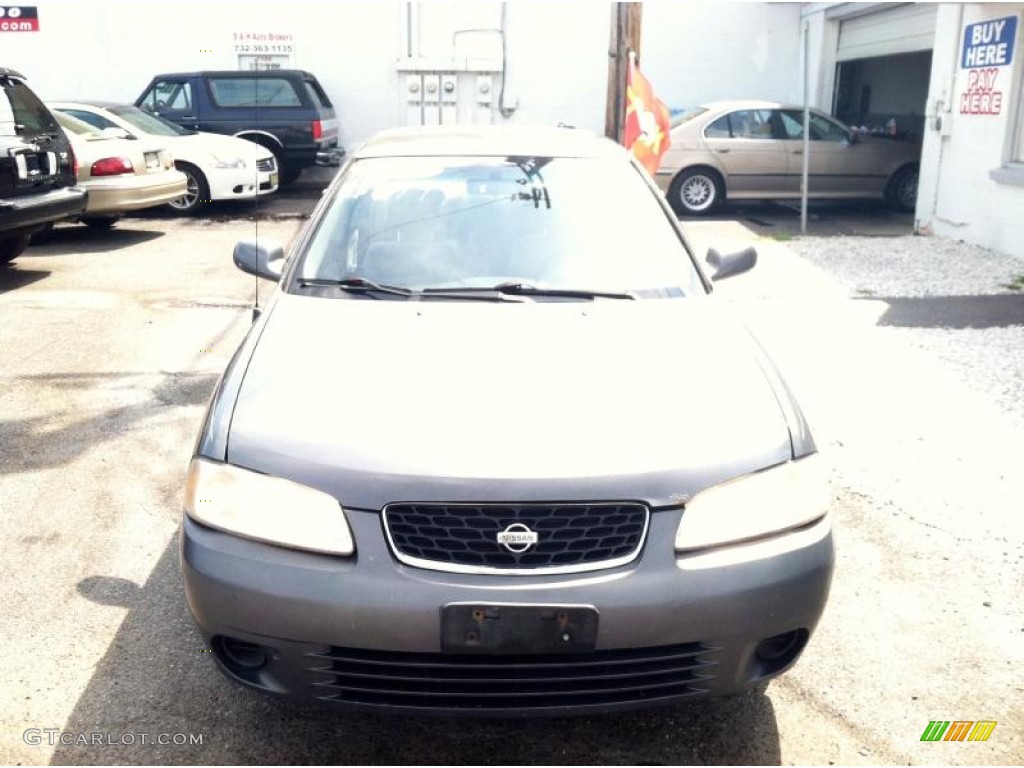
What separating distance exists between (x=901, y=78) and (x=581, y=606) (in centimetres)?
1877

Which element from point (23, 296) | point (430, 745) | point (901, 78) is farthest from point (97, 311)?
point (901, 78)

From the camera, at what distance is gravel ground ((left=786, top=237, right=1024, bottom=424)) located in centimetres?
643

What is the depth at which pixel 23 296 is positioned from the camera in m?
8.53

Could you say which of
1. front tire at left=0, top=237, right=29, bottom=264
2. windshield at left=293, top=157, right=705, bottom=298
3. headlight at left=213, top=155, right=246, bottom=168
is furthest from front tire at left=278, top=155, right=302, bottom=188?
windshield at left=293, top=157, right=705, bottom=298

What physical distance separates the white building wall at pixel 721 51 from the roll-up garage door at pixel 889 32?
2.18m

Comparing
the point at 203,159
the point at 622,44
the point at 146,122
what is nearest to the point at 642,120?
the point at 622,44

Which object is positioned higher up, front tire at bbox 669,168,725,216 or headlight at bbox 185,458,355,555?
headlight at bbox 185,458,355,555

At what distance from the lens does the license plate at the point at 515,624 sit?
2.40 metres

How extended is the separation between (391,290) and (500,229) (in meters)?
0.55

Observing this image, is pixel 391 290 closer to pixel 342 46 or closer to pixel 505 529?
pixel 505 529

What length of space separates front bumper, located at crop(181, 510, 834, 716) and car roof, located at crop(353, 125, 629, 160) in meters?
2.18

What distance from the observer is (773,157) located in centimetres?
1371

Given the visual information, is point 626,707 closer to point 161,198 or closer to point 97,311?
point 97,311

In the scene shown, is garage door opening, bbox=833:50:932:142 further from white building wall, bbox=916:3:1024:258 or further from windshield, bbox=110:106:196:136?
windshield, bbox=110:106:196:136
